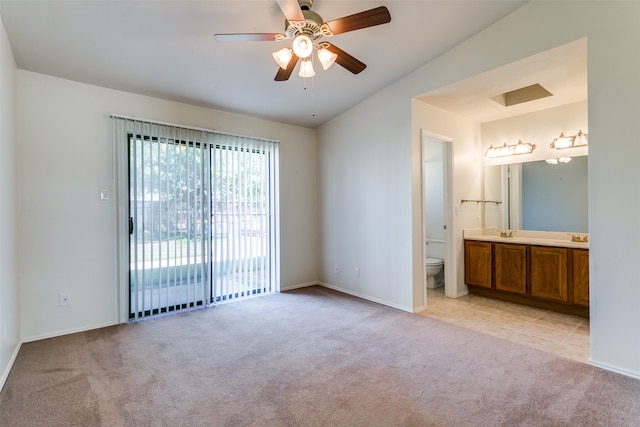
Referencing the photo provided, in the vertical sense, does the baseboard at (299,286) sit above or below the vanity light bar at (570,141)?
below

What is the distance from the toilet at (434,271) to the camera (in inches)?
175

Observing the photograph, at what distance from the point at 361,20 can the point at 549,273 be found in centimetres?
336

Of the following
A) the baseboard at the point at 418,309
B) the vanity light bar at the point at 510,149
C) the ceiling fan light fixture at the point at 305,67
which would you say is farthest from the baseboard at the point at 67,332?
the vanity light bar at the point at 510,149

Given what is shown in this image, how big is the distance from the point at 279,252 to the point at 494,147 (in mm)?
3396

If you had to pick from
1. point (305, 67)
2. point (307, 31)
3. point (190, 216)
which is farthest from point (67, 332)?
point (307, 31)

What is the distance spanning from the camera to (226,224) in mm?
3820

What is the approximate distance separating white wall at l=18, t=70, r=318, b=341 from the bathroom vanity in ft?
14.1

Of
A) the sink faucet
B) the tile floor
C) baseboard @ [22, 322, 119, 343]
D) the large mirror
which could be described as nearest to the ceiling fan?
the tile floor

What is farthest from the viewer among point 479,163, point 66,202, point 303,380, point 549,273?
point 479,163

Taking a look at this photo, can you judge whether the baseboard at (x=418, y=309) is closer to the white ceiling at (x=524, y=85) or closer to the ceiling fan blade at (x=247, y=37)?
the white ceiling at (x=524, y=85)

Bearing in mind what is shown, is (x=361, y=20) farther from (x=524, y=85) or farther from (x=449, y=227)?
(x=449, y=227)

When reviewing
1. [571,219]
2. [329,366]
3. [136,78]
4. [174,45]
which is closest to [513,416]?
[329,366]

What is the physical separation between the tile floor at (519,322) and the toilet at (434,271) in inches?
18.0

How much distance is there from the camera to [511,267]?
12.4 feet
